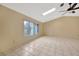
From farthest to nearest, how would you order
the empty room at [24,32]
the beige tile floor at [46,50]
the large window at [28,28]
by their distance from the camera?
1. the large window at [28,28]
2. the empty room at [24,32]
3. the beige tile floor at [46,50]

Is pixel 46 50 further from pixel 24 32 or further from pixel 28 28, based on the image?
pixel 28 28

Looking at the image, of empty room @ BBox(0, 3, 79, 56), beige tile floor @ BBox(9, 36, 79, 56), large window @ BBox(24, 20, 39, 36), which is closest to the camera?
beige tile floor @ BBox(9, 36, 79, 56)

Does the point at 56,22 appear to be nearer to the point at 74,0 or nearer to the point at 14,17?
the point at 14,17

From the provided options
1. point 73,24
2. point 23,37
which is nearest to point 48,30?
point 73,24

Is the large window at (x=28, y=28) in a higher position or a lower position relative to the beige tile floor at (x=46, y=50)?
higher

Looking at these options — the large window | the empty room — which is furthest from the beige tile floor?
the large window

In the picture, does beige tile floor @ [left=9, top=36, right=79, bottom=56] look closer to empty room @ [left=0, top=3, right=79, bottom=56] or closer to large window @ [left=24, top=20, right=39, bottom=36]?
empty room @ [left=0, top=3, right=79, bottom=56]

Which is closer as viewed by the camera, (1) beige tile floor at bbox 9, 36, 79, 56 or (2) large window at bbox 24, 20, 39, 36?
(1) beige tile floor at bbox 9, 36, 79, 56

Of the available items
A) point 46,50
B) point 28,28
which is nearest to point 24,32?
point 28,28

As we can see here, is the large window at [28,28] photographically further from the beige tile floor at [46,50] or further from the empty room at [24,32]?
the beige tile floor at [46,50]

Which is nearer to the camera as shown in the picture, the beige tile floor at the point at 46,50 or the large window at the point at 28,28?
the beige tile floor at the point at 46,50

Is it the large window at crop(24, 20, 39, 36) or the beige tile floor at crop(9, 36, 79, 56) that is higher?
the large window at crop(24, 20, 39, 36)

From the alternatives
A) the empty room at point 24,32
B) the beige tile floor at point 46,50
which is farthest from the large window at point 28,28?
the beige tile floor at point 46,50

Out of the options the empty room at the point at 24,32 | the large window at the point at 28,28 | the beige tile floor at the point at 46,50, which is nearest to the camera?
the beige tile floor at the point at 46,50
